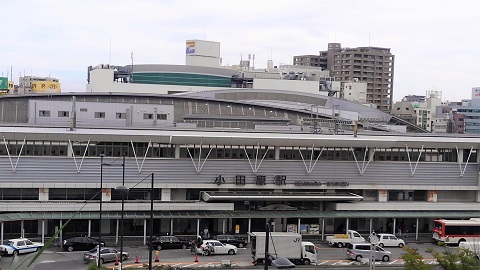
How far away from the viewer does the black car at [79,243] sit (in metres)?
40.1

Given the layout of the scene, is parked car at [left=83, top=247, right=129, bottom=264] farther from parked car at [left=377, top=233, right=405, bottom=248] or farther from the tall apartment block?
the tall apartment block

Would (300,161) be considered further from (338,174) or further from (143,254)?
(143,254)

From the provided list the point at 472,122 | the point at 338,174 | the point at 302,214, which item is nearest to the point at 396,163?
the point at 338,174

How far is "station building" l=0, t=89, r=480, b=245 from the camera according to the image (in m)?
43.6

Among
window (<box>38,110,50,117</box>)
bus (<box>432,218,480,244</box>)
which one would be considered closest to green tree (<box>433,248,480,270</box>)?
bus (<box>432,218,480,244</box>)

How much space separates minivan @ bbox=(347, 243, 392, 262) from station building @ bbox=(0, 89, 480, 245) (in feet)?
19.8

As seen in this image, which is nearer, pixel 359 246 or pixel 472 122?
pixel 359 246

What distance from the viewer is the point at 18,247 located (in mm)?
38344

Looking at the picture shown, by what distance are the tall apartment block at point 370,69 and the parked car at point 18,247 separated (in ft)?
411

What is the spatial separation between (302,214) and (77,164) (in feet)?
49.2

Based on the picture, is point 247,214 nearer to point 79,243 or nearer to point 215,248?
point 215,248

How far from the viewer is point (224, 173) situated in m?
46.9

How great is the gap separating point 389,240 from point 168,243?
14.0m

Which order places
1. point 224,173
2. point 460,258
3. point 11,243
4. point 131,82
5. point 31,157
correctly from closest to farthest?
point 460,258 < point 11,243 < point 31,157 < point 224,173 < point 131,82
